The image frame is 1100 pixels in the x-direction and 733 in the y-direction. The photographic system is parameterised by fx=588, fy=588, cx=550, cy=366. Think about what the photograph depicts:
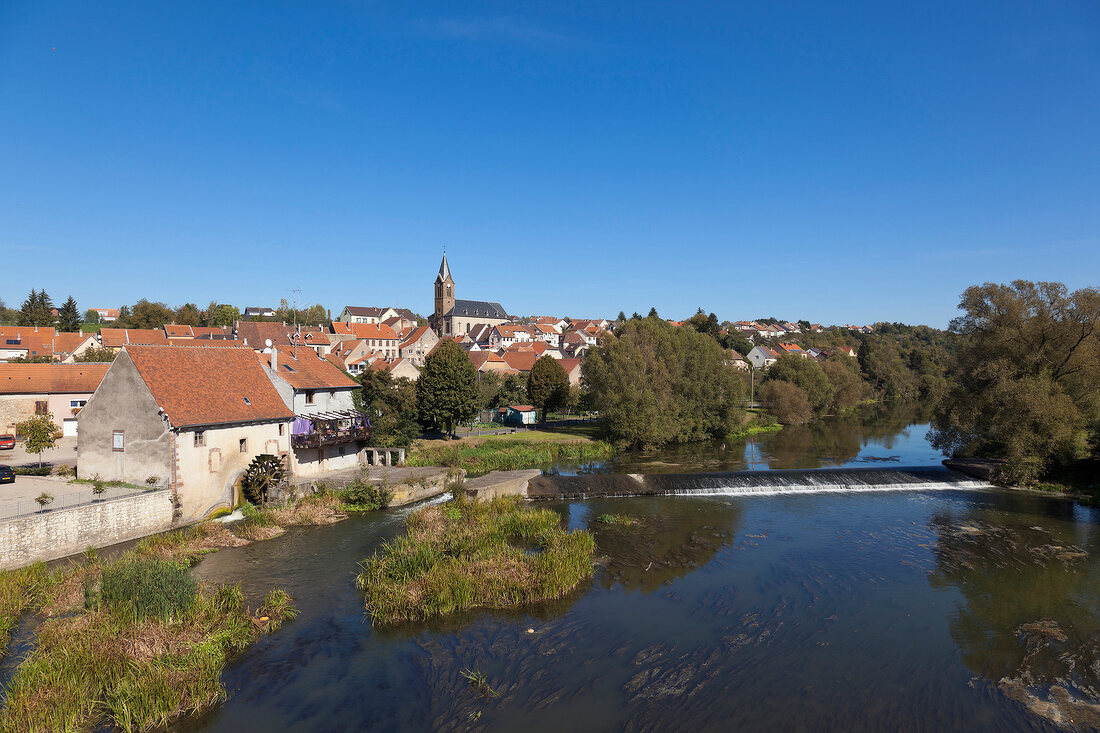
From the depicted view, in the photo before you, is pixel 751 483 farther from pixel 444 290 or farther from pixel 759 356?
pixel 444 290

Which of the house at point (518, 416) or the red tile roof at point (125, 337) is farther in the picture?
the red tile roof at point (125, 337)

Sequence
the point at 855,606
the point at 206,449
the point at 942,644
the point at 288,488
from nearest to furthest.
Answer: the point at 942,644, the point at 855,606, the point at 206,449, the point at 288,488

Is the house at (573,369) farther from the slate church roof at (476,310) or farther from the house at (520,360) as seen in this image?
the slate church roof at (476,310)

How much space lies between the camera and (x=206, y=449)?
73.5 ft

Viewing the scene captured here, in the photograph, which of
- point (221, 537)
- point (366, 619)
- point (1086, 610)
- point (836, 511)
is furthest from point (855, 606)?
point (221, 537)

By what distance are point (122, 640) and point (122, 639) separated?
1.5 inches

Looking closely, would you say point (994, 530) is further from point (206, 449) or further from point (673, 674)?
point (206, 449)

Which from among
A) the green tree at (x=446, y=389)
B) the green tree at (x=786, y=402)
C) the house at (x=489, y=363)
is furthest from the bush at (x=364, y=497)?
the house at (x=489, y=363)

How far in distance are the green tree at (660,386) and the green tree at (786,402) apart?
29.4ft

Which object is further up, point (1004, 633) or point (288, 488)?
point (288, 488)

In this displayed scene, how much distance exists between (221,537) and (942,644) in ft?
70.5

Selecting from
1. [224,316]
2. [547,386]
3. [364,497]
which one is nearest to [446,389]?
[364,497]

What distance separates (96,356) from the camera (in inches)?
1982

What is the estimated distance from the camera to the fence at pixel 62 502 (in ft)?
57.6
